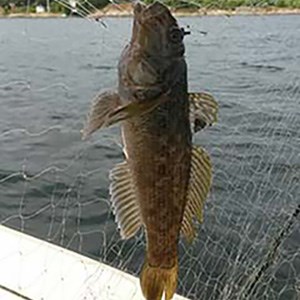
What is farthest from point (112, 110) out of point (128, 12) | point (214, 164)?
point (214, 164)

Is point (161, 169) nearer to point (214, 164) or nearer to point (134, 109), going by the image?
point (134, 109)

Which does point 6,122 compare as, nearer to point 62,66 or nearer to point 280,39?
point 62,66

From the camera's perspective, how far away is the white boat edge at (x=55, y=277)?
3.43 m

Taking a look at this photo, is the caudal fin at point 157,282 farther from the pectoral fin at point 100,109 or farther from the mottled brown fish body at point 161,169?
the pectoral fin at point 100,109

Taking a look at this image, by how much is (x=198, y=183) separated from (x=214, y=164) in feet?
25.4

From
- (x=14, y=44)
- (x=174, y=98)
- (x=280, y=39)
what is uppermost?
(x=174, y=98)

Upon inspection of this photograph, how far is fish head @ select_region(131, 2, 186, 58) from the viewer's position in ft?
4.46

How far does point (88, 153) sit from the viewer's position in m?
10.9

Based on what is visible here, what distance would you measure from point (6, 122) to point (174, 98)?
1366 centimetres

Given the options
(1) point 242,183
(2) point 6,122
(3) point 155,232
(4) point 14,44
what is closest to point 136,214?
(3) point 155,232

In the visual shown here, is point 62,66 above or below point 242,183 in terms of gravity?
below

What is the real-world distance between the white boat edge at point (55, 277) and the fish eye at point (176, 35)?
7.21ft

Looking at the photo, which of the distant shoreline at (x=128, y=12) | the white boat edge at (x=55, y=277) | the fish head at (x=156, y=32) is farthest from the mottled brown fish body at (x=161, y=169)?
the white boat edge at (x=55, y=277)

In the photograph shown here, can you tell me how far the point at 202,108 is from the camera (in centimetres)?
142
